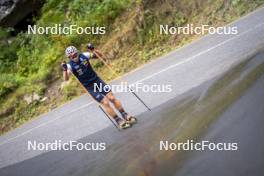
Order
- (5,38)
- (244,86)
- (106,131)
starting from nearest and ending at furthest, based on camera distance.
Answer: (244,86)
(106,131)
(5,38)

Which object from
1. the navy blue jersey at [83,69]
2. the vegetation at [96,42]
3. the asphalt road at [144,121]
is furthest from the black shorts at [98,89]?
the vegetation at [96,42]

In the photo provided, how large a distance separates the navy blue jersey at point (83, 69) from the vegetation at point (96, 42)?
18.7 ft

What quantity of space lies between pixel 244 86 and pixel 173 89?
3.37 m

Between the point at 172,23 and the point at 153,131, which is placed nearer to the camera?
the point at 153,131

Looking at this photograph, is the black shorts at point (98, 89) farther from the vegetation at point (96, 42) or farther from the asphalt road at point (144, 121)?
the vegetation at point (96, 42)

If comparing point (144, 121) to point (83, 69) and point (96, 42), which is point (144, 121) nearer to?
point (83, 69)

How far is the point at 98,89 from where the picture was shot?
30.8ft

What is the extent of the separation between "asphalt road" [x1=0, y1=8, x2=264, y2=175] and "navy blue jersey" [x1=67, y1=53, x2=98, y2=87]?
4.77 ft

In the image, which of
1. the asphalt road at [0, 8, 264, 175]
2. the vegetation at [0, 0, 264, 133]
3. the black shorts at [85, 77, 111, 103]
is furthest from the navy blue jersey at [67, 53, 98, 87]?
the vegetation at [0, 0, 264, 133]

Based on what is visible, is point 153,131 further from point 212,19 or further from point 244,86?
point 212,19

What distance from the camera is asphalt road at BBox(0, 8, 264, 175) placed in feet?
25.2

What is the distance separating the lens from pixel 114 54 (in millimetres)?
16438

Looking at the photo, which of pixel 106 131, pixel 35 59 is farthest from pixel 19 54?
pixel 106 131

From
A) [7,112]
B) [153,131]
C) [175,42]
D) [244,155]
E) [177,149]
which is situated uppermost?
[244,155]
